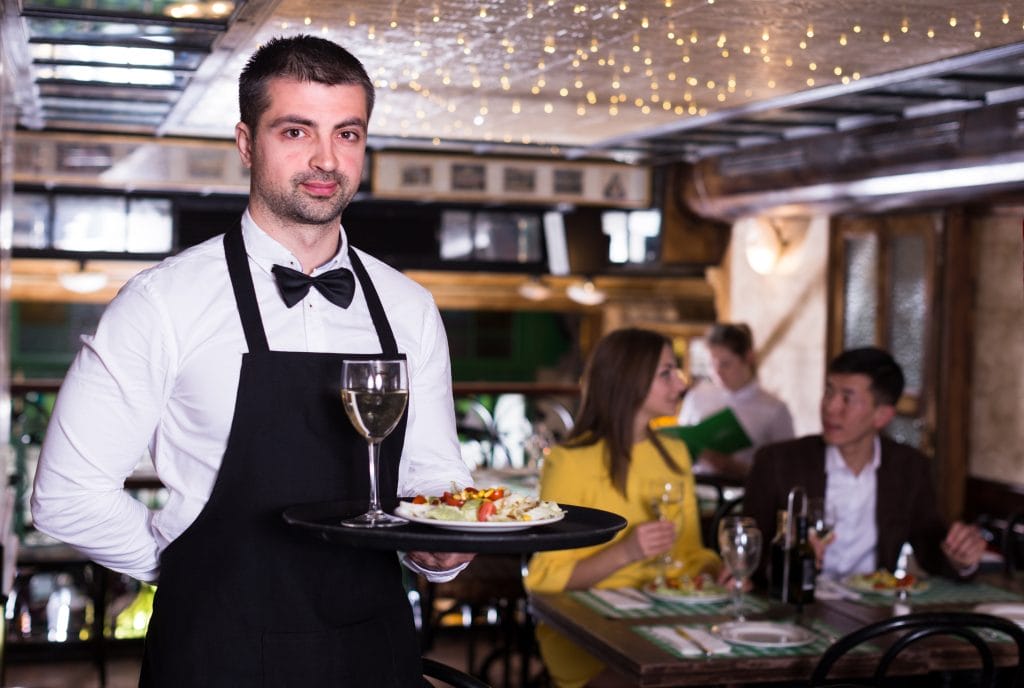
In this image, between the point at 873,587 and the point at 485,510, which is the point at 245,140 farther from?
the point at 873,587

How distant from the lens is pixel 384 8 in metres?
4.12

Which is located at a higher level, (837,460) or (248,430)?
(248,430)

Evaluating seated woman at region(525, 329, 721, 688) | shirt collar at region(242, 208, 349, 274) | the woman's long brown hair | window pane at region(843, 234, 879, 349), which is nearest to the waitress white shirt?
shirt collar at region(242, 208, 349, 274)

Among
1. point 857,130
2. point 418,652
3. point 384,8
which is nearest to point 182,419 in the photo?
point 418,652

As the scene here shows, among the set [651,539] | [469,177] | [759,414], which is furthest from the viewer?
[469,177]

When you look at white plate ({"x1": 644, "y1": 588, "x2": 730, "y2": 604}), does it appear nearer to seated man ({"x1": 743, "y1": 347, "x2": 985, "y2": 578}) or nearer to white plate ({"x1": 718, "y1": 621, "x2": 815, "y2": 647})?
white plate ({"x1": 718, "y1": 621, "x2": 815, "y2": 647})

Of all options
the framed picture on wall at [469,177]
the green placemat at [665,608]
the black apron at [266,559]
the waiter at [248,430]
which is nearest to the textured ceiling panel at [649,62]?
the framed picture on wall at [469,177]

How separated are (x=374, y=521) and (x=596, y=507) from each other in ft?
7.04

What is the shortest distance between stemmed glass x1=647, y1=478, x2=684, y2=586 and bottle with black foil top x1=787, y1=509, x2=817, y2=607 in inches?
13.6

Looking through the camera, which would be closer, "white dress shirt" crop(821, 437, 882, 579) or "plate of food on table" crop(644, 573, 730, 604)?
"plate of food on table" crop(644, 573, 730, 604)

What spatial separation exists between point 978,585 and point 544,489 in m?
1.33

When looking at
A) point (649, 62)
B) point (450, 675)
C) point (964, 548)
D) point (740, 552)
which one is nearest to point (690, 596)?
point (740, 552)

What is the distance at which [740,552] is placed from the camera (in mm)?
3432

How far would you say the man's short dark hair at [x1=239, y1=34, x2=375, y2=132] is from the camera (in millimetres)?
1993
